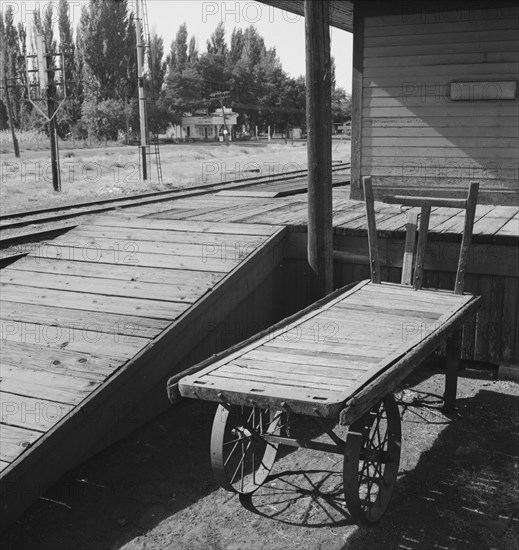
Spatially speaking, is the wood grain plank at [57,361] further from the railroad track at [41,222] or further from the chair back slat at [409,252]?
the railroad track at [41,222]

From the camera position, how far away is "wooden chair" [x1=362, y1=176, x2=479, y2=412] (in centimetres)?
581

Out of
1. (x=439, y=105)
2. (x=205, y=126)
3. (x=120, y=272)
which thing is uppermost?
(x=205, y=126)

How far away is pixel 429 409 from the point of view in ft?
19.7

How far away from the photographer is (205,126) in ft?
259

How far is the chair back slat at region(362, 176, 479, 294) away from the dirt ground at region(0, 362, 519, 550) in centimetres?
122

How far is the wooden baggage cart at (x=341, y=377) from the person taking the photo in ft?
12.4

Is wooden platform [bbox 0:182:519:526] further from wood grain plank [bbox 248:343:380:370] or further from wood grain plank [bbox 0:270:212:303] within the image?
wood grain plank [bbox 248:343:380:370]

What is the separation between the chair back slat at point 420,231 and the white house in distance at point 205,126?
68.3m

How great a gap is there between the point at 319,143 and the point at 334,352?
8.54ft

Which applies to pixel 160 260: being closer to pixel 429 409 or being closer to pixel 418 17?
pixel 429 409

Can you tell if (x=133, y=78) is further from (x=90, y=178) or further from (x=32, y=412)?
(x=32, y=412)

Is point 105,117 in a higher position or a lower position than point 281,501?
higher

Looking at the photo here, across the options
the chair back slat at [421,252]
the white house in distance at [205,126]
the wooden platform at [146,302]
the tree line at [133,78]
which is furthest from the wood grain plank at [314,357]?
the white house in distance at [205,126]

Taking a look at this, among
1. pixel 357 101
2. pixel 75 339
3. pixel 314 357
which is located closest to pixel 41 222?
pixel 357 101
